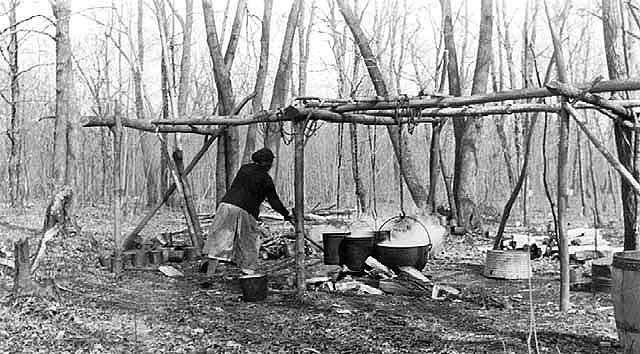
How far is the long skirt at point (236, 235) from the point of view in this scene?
8.56 metres

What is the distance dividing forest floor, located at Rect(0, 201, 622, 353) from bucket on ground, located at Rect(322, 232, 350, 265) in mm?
261

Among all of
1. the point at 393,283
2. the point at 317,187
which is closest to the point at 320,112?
the point at 393,283

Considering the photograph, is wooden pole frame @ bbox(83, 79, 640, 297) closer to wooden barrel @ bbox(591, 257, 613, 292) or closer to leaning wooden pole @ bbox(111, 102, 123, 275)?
leaning wooden pole @ bbox(111, 102, 123, 275)

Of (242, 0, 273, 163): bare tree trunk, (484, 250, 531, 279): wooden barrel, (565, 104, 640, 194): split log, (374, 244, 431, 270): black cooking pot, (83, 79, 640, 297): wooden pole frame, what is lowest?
(484, 250, 531, 279): wooden barrel

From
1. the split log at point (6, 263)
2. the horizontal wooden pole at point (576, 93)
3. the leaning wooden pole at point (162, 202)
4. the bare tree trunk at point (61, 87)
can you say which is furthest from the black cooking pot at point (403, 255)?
the bare tree trunk at point (61, 87)

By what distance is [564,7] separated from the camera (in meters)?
17.8

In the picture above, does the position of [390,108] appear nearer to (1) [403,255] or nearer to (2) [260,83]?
(1) [403,255]

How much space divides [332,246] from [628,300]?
4757 millimetres

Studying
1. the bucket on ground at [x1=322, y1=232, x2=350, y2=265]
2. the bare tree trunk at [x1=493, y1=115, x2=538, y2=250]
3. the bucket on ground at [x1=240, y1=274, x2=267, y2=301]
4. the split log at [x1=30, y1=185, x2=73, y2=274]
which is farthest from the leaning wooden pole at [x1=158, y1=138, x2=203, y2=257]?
the bare tree trunk at [x1=493, y1=115, x2=538, y2=250]

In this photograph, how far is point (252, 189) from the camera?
8.42 meters

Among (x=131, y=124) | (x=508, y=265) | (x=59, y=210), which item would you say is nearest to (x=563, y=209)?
(x=508, y=265)

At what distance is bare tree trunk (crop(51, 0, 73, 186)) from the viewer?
1037 centimetres

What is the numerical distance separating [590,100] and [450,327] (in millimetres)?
2597

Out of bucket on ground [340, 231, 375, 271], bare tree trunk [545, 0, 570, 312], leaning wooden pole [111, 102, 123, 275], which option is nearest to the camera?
bare tree trunk [545, 0, 570, 312]
